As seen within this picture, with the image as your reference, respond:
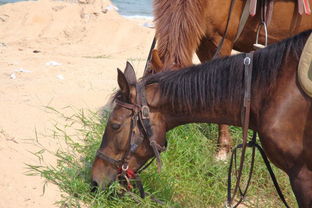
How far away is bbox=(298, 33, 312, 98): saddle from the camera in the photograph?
2.65 meters

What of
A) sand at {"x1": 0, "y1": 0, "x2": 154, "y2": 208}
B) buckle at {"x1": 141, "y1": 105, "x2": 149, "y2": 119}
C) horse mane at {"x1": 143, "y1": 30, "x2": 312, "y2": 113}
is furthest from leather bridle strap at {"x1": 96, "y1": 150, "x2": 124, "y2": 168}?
sand at {"x1": 0, "y1": 0, "x2": 154, "y2": 208}

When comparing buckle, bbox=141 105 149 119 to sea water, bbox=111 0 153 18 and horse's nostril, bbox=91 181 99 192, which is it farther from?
sea water, bbox=111 0 153 18

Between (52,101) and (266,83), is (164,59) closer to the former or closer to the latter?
(266,83)

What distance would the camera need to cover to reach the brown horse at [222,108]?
2.74 m

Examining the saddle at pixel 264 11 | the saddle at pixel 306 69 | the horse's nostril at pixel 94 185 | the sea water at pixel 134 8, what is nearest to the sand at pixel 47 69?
the horse's nostril at pixel 94 185

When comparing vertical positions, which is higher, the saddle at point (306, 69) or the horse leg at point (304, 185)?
the saddle at point (306, 69)

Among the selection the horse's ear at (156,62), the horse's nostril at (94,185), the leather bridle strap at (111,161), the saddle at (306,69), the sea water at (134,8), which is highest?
the saddle at (306,69)

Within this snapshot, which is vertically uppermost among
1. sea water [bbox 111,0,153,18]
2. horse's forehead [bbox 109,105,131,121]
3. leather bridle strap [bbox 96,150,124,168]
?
horse's forehead [bbox 109,105,131,121]

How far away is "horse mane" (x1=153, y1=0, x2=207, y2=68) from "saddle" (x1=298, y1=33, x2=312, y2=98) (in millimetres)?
1292

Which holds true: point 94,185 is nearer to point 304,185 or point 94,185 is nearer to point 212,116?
point 212,116

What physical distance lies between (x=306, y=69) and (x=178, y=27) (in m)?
1.53

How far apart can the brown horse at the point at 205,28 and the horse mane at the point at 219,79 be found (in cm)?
64

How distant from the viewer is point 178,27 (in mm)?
3986

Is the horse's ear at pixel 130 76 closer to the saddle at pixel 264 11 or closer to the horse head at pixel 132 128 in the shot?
the horse head at pixel 132 128
